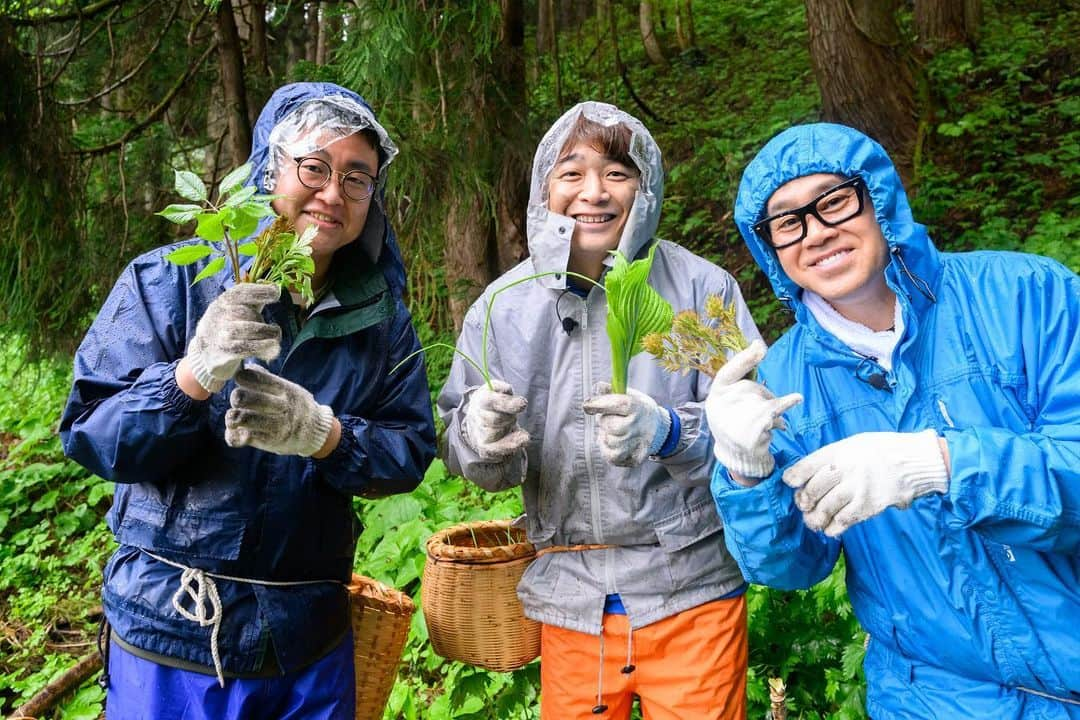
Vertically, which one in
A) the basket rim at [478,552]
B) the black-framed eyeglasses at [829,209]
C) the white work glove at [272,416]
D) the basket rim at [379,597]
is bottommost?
the basket rim at [379,597]

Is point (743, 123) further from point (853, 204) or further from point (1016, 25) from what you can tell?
point (853, 204)

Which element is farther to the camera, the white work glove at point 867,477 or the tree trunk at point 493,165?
the tree trunk at point 493,165

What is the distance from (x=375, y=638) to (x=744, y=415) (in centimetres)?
139

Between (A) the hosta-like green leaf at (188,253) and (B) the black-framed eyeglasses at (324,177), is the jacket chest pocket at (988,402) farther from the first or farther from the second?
(A) the hosta-like green leaf at (188,253)

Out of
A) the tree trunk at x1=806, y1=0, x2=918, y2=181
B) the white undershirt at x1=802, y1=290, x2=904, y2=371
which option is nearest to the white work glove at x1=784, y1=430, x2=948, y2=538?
the white undershirt at x1=802, y1=290, x2=904, y2=371

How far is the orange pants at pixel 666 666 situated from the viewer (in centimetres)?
210

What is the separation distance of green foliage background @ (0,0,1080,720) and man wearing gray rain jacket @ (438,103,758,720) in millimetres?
769

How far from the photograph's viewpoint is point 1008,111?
23.2ft

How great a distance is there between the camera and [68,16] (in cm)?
418

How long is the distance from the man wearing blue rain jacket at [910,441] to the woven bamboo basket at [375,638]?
111cm

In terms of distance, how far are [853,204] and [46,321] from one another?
4.36 m

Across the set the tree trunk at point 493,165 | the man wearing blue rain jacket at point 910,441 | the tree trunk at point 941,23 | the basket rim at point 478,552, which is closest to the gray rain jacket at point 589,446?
the basket rim at point 478,552

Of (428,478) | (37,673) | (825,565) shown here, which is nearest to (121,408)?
(825,565)

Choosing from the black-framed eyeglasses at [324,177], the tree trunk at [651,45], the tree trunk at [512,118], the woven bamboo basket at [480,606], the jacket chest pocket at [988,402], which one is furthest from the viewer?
the tree trunk at [651,45]
